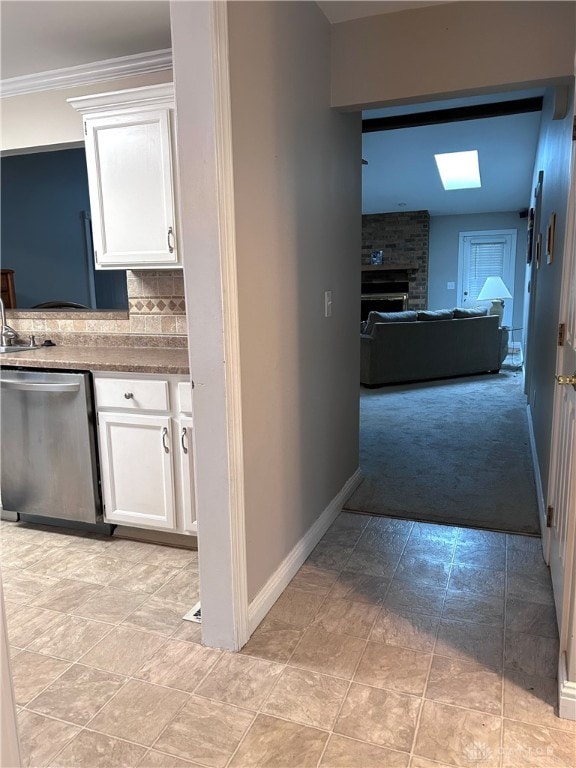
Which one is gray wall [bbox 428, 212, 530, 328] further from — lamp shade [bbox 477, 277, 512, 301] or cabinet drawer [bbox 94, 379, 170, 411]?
cabinet drawer [bbox 94, 379, 170, 411]

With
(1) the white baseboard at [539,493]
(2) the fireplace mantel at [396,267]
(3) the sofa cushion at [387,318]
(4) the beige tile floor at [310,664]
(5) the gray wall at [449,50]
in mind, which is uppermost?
(5) the gray wall at [449,50]

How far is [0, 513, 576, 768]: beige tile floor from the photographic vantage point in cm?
146

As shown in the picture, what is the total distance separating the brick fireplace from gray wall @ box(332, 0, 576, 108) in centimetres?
739

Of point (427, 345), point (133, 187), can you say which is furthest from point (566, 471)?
point (427, 345)

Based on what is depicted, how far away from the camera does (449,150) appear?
587 centimetres

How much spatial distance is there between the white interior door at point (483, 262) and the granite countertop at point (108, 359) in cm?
783

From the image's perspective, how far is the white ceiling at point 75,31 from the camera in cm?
233

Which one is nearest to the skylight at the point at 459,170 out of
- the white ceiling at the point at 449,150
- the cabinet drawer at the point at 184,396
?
the white ceiling at the point at 449,150

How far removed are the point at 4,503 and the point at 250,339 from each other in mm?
1801

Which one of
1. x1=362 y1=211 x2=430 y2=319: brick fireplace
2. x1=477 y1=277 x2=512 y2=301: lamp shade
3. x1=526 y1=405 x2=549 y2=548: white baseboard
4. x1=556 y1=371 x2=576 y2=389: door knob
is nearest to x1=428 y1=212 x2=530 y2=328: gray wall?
x1=362 y1=211 x2=430 y2=319: brick fireplace

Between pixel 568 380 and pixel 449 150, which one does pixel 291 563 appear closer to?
pixel 568 380

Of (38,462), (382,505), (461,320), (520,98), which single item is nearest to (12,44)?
(38,462)

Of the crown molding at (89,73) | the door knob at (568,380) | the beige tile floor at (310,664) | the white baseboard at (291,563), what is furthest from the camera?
the crown molding at (89,73)

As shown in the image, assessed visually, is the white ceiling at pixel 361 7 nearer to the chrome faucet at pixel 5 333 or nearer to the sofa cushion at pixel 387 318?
the chrome faucet at pixel 5 333
